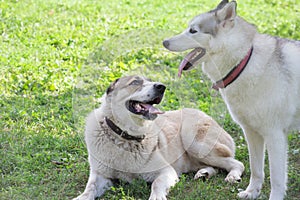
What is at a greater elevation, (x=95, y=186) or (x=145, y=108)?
(x=145, y=108)

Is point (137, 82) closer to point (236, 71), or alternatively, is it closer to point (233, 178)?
point (236, 71)

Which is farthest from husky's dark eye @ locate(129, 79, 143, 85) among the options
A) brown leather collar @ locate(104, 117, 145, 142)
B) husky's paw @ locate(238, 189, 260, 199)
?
husky's paw @ locate(238, 189, 260, 199)

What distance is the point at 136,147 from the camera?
5156 mm

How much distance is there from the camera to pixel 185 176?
18.1ft

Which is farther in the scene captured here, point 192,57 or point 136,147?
point 136,147

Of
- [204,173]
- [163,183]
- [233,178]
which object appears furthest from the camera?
[204,173]

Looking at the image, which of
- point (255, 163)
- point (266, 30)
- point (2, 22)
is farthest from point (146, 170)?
point (266, 30)

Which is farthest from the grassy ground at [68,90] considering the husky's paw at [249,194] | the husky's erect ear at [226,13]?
the husky's erect ear at [226,13]

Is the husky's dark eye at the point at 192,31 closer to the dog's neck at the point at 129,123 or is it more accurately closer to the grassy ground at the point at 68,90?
the grassy ground at the point at 68,90

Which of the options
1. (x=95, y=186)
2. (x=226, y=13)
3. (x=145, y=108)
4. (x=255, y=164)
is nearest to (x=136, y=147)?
(x=145, y=108)

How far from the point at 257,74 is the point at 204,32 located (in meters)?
0.58

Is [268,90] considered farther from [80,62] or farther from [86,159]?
[80,62]

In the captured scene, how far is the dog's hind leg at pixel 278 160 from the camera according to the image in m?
4.55

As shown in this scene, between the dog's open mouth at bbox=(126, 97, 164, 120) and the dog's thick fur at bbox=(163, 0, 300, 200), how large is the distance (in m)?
0.58
